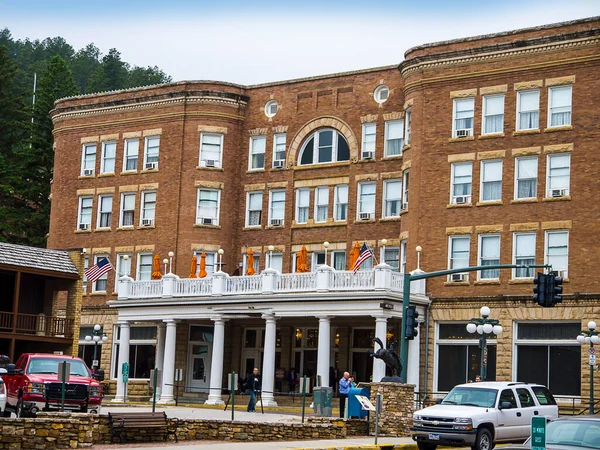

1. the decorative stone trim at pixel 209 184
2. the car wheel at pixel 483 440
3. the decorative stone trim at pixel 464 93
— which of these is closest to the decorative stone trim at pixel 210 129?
the decorative stone trim at pixel 209 184

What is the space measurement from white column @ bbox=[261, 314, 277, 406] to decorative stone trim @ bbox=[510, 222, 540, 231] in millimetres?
11328

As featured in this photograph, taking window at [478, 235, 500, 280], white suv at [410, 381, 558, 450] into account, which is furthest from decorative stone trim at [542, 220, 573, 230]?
white suv at [410, 381, 558, 450]

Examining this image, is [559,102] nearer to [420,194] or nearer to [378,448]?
[420,194]

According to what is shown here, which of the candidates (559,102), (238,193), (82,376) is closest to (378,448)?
(82,376)

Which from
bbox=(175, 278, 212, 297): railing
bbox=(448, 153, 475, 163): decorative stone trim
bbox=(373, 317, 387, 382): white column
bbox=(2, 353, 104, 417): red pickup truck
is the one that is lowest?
bbox=(2, 353, 104, 417): red pickup truck

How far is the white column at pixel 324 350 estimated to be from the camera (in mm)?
48875

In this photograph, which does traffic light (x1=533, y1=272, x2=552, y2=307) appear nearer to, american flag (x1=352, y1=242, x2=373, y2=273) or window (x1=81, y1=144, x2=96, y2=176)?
american flag (x1=352, y1=242, x2=373, y2=273)

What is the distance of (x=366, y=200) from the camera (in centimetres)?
5772

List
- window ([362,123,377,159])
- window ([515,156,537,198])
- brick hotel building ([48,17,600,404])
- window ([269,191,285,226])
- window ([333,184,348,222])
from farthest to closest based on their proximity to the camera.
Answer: window ([269,191,285,226]), window ([333,184,348,222]), window ([362,123,377,159]), window ([515,156,537,198]), brick hotel building ([48,17,600,404])

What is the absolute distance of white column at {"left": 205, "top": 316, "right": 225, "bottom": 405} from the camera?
52.6m

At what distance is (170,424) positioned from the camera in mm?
30531

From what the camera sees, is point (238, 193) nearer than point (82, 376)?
No

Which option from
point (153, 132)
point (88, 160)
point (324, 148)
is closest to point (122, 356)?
point (153, 132)

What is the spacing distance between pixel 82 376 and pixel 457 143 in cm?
2352
